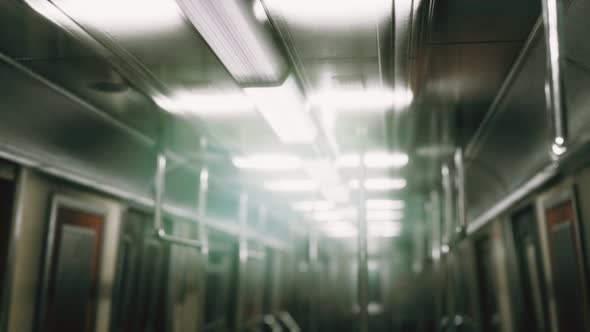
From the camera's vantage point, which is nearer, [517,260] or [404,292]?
[517,260]

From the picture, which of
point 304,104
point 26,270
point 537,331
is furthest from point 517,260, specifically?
point 26,270

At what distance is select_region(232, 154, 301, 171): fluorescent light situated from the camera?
5836 millimetres

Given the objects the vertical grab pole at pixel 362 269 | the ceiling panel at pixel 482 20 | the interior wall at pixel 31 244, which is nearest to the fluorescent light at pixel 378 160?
the vertical grab pole at pixel 362 269

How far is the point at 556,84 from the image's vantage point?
1.54m

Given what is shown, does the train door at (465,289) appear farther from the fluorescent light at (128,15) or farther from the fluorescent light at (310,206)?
the fluorescent light at (128,15)

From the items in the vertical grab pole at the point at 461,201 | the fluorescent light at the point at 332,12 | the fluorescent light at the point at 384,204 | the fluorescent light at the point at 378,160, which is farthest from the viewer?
the fluorescent light at the point at 384,204

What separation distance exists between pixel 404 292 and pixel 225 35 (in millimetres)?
11478

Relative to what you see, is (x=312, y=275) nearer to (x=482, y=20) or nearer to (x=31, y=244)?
(x=31, y=244)

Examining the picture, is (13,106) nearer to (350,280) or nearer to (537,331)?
(537,331)

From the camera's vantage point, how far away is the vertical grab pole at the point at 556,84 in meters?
1.53

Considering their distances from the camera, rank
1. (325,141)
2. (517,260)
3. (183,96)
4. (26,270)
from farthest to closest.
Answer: (517,260) < (325,141) < (183,96) < (26,270)

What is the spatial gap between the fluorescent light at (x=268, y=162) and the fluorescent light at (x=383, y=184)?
4.54 ft

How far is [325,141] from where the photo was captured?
4.57m

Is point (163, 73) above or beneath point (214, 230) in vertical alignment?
above
